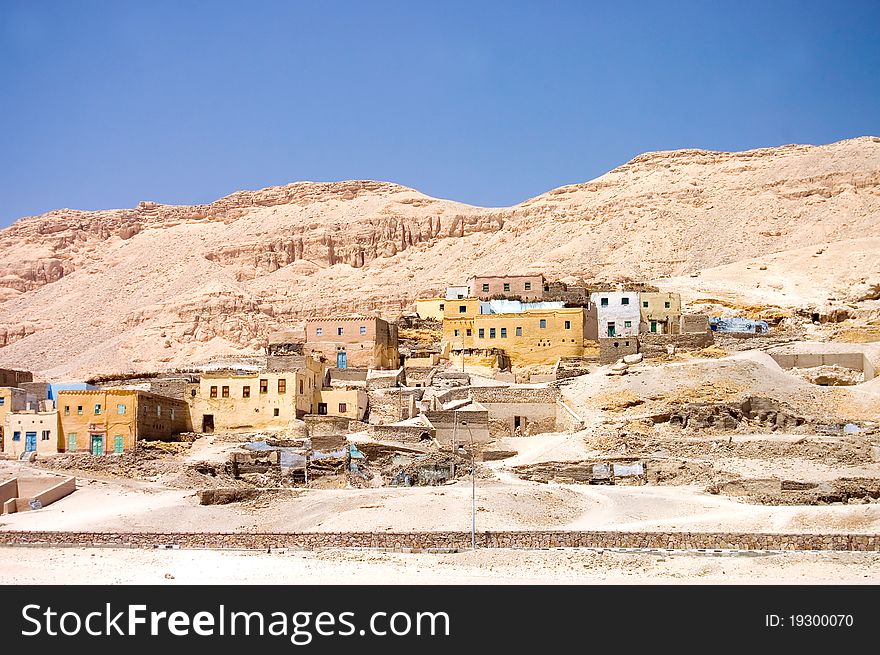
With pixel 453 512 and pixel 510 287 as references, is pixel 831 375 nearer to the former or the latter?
pixel 510 287

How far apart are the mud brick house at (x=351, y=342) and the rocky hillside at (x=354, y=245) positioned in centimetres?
2688

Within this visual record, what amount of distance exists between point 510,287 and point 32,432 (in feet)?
83.2

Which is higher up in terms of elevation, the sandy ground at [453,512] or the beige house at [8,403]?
the beige house at [8,403]

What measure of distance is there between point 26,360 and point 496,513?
69553mm

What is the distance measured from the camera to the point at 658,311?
→ 181 feet

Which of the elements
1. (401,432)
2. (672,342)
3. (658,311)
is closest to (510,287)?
(658,311)

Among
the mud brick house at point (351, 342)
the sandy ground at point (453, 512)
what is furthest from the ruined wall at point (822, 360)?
the mud brick house at point (351, 342)

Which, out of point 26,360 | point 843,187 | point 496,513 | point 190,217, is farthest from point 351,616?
point 190,217

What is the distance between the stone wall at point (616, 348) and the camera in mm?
48375

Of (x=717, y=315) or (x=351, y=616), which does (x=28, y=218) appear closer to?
(x=717, y=315)

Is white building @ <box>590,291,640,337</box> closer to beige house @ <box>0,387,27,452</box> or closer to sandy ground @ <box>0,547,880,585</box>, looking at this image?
beige house @ <box>0,387,27,452</box>

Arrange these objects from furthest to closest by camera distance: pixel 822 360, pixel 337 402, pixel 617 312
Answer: pixel 617 312 < pixel 822 360 < pixel 337 402

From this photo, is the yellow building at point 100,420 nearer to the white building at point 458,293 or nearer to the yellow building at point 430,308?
the white building at point 458,293

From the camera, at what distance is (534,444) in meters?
40.7
